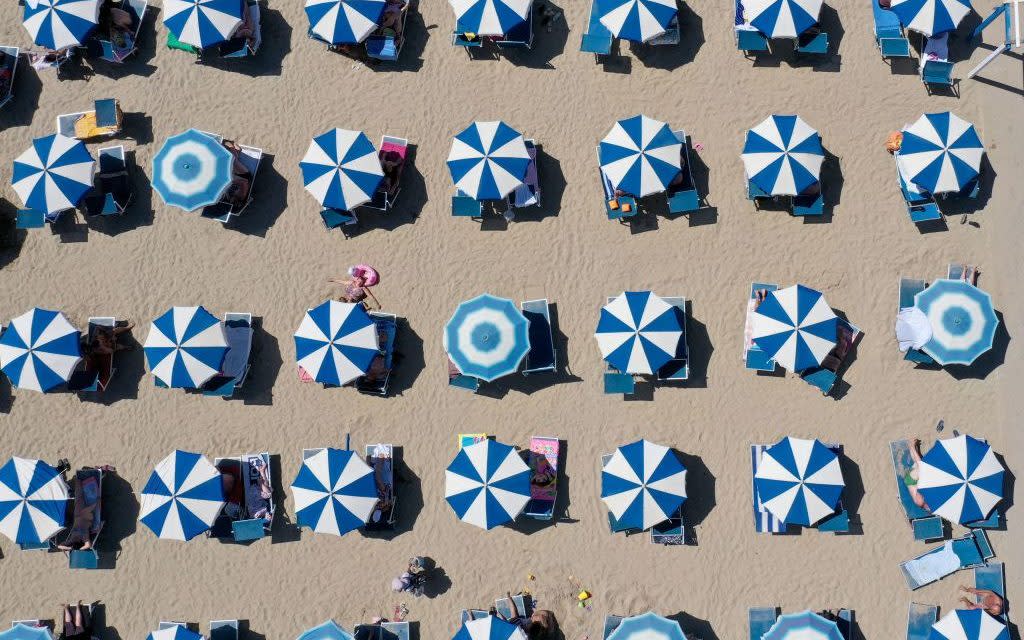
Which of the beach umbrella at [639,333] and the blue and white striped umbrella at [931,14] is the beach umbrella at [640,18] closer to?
the blue and white striped umbrella at [931,14]

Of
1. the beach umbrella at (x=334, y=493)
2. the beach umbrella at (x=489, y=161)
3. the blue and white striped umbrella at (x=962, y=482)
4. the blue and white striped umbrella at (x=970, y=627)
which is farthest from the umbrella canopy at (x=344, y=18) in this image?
the blue and white striped umbrella at (x=970, y=627)

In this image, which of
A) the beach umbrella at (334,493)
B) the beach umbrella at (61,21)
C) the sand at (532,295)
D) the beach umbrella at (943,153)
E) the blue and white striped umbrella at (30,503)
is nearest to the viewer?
the beach umbrella at (334,493)

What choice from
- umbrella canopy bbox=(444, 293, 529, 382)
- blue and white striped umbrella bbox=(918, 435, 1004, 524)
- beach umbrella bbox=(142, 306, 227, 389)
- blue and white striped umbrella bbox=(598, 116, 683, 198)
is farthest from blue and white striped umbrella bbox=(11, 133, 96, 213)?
Result: blue and white striped umbrella bbox=(918, 435, 1004, 524)

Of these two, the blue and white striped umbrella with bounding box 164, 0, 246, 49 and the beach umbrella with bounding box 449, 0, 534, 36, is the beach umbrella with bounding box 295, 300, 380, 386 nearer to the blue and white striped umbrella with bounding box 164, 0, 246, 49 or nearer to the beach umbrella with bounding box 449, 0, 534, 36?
the blue and white striped umbrella with bounding box 164, 0, 246, 49

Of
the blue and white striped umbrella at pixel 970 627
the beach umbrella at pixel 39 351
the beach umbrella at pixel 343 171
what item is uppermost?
the beach umbrella at pixel 343 171

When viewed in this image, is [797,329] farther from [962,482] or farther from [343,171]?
[343,171]
